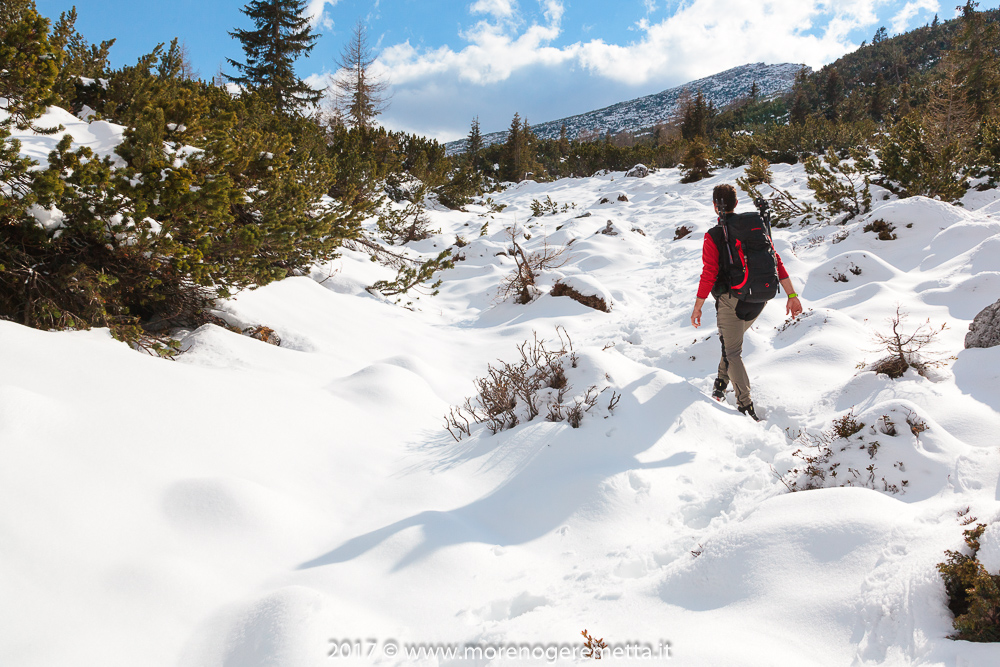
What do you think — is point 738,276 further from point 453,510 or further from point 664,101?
point 664,101

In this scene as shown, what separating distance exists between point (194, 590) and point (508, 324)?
20.8 feet

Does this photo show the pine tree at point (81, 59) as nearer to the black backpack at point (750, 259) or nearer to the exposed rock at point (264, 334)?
the exposed rock at point (264, 334)

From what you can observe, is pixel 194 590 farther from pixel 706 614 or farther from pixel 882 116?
pixel 882 116

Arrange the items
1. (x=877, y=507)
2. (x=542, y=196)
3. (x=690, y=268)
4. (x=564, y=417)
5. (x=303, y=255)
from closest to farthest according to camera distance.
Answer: (x=877, y=507)
(x=564, y=417)
(x=303, y=255)
(x=690, y=268)
(x=542, y=196)

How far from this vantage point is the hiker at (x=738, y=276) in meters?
3.70

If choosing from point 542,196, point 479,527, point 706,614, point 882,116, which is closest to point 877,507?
point 706,614

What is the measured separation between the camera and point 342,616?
1.83m

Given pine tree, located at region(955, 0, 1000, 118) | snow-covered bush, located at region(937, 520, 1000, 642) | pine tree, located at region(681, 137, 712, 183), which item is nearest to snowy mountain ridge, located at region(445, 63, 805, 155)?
pine tree, located at region(955, 0, 1000, 118)

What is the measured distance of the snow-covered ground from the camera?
167 centimetres

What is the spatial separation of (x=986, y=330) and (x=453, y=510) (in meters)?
4.63

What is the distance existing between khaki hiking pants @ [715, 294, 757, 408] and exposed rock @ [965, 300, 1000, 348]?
6.26 ft

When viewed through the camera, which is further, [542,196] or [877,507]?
[542,196]

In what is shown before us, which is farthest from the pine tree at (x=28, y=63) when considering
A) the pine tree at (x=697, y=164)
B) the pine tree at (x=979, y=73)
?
the pine tree at (x=979, y=73)

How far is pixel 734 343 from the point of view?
391 centimetres
